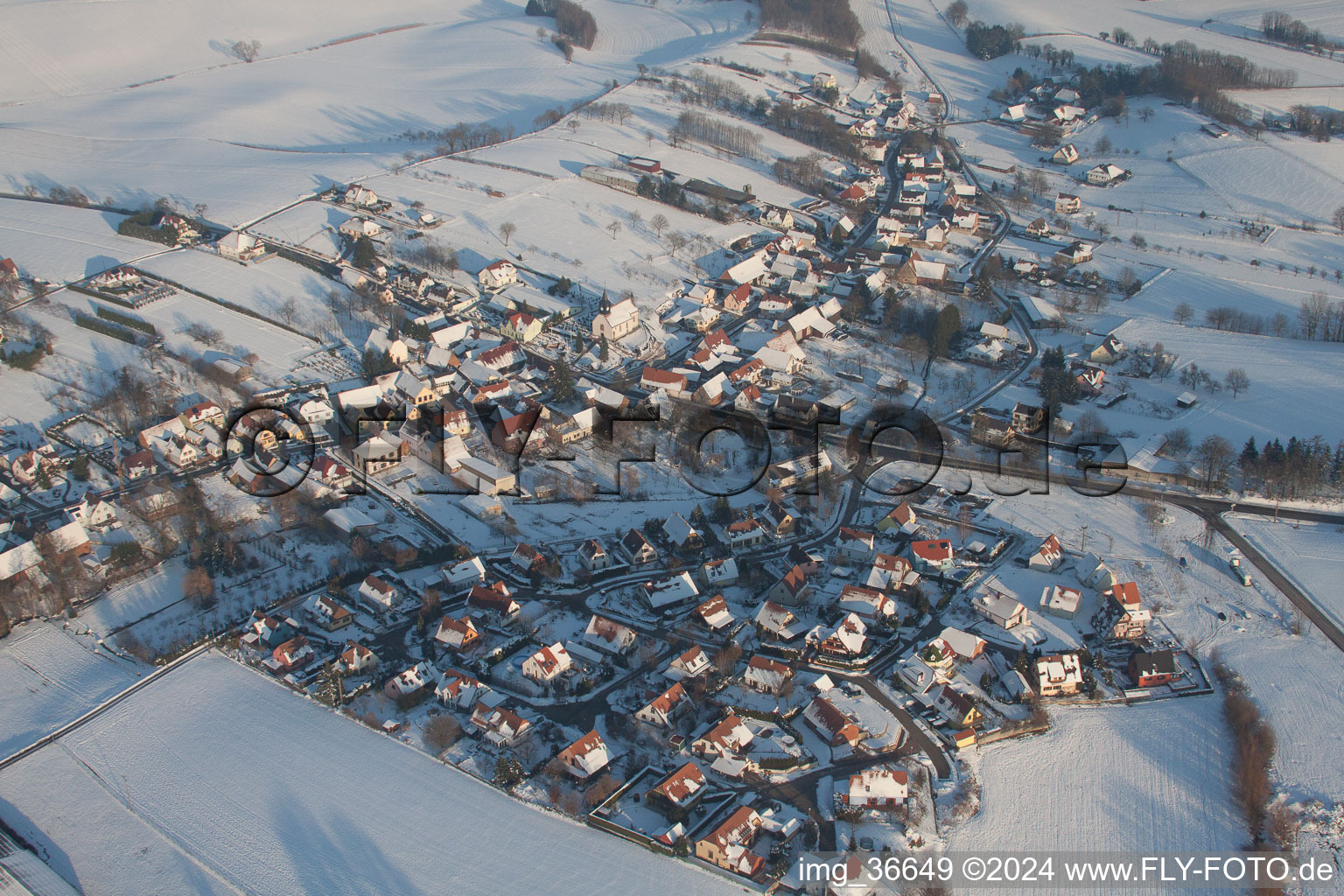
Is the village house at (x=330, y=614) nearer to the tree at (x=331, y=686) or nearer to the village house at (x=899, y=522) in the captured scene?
the tree at (x=331, y=686)

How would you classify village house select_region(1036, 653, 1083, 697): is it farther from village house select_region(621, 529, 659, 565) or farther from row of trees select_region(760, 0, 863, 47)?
row of trees select_region(760, 0, 863, 47)

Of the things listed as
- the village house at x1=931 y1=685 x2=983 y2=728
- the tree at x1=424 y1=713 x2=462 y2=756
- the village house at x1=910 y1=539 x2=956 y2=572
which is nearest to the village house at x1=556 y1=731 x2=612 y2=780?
the tree at x1=424 y1=713 x2=462 y2=756

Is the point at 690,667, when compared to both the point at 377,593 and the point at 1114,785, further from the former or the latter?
the point at 1114,785

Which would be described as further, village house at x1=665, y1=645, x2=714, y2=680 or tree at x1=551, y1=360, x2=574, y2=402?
tree at x1=551, y1=360, x2=574, y2=402

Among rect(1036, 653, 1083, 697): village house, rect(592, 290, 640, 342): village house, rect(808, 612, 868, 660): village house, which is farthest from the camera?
rect(592, 290, 640, 342): village house

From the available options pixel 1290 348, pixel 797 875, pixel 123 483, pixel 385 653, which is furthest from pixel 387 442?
pixel 1290 348

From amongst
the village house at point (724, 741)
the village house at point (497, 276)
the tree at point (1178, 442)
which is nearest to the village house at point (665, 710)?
the village house at point (724, 741)

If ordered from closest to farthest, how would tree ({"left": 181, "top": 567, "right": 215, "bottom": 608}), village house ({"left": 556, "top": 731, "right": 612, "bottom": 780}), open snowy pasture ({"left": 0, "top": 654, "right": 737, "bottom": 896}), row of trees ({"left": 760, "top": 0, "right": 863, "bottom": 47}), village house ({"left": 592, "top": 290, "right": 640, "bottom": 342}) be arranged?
1. open snowy pasture ({"left": 0, "top": 654, "right": 737, "bottom": 896})
2. village house ({"left": 556, "top": 731, "right": 612, "bottom": 780})
3. tree ({"left": 181, "top": 567, "right": 215, "bottom": 608})
4. village house ({"left": 592, "top": 290, "right": 640, "bottom": 342})
5. row of trees ({"left": 760, "top": 0, "right": 863, "bottom": 47})
